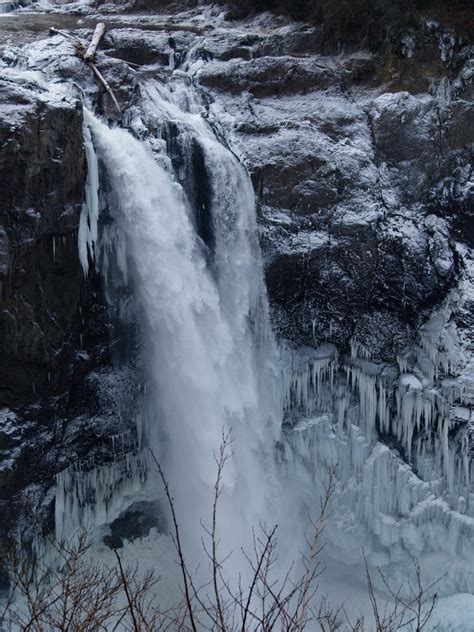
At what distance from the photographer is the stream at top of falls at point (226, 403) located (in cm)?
888

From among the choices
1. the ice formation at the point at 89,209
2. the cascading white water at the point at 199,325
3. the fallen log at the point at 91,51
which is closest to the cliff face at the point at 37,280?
the ice formation at the point at 89,209

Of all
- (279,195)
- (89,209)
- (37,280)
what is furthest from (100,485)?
(279,195)

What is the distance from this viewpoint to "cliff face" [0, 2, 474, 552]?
25.2 feet

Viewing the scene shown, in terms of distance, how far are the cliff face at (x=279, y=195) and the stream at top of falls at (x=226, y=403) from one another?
1.29ft

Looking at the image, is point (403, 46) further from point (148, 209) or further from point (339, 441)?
point (339, 441)

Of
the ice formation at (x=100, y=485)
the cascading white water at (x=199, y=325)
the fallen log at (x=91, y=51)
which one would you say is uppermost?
the fallen log at (x=91, y=51)

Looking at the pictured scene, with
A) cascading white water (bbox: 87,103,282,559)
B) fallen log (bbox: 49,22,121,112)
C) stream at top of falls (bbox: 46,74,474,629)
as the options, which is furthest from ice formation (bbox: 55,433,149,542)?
fallen log (bbox: 49,22,121,112)

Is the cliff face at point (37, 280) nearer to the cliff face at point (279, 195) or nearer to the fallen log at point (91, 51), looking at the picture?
the cliff face at point (279, 195)

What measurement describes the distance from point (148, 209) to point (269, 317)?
9.27 ft

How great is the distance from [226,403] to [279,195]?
370 cm

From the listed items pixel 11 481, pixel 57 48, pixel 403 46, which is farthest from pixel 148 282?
pixel 403 46

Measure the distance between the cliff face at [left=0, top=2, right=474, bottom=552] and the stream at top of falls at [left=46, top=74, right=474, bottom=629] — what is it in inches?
15.5

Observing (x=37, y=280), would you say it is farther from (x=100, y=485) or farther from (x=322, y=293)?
(x=322, y=293)

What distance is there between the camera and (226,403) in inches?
372
